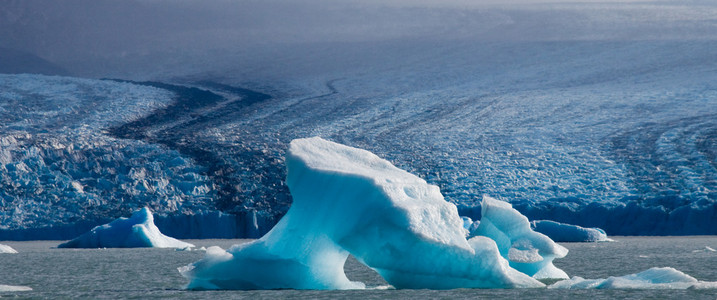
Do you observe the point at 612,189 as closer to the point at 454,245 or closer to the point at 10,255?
the point at 10,255

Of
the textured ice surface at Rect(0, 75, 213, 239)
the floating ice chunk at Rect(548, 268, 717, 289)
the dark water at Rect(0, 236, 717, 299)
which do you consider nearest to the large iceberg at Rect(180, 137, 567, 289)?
the dark water at Rect(0, 236, 717, 299)

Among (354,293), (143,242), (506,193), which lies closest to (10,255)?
(143,242)

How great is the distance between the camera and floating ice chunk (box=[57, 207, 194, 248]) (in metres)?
10.8

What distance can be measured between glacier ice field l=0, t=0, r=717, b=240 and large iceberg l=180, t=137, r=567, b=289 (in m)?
8.35

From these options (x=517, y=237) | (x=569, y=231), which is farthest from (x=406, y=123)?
(x=517, y=237)

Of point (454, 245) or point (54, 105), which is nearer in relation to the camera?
point (454, 245)

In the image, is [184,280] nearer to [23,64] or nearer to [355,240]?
[355,240]

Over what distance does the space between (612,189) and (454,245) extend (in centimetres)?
931

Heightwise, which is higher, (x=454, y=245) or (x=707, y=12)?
(x=707, y=12)

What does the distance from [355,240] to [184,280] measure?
5.39 feet

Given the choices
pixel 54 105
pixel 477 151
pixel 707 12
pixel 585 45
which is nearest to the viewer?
pixel 477 151

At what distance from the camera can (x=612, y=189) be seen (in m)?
13.0

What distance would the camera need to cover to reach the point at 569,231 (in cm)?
1150

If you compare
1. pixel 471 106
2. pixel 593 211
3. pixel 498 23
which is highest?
pixel 498 23
